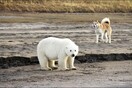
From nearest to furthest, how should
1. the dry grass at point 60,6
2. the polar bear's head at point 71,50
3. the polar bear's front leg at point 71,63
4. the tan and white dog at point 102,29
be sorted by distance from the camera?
1. the polar bear's head at point 71,50
2. the polar bear's front leg at point 71,63
3. the tan and white dog at point 102,29
4. the dry grass at point 60,6

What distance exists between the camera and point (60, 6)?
145 ft

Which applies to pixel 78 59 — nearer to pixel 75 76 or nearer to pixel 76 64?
pixel 76 64

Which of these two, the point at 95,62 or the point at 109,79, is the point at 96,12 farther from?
the point at 109,79

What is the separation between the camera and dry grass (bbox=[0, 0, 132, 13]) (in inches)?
1680

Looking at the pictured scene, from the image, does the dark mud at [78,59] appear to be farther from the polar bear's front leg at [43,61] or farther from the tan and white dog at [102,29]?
the tan and white dog at [102,29]

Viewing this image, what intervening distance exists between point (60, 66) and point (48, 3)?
3113 centimetres

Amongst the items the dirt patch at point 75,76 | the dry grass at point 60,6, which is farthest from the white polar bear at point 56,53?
the dry grass at point 60,6

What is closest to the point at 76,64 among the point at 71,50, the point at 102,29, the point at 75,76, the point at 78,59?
the point at 78,59

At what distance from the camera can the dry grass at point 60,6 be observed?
42659mm

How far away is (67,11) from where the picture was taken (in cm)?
4247

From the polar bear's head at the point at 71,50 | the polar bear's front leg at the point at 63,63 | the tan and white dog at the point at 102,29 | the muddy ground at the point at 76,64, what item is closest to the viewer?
the muddy ground at the point at 76,64

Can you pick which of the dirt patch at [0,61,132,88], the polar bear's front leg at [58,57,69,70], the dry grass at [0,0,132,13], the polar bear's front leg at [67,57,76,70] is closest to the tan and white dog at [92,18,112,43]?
the dirt patch at [0,61,132,88]

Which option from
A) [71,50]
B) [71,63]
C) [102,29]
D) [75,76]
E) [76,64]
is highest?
[71,50]

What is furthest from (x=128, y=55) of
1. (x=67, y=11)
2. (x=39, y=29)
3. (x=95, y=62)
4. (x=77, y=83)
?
(x=67, y=11)
